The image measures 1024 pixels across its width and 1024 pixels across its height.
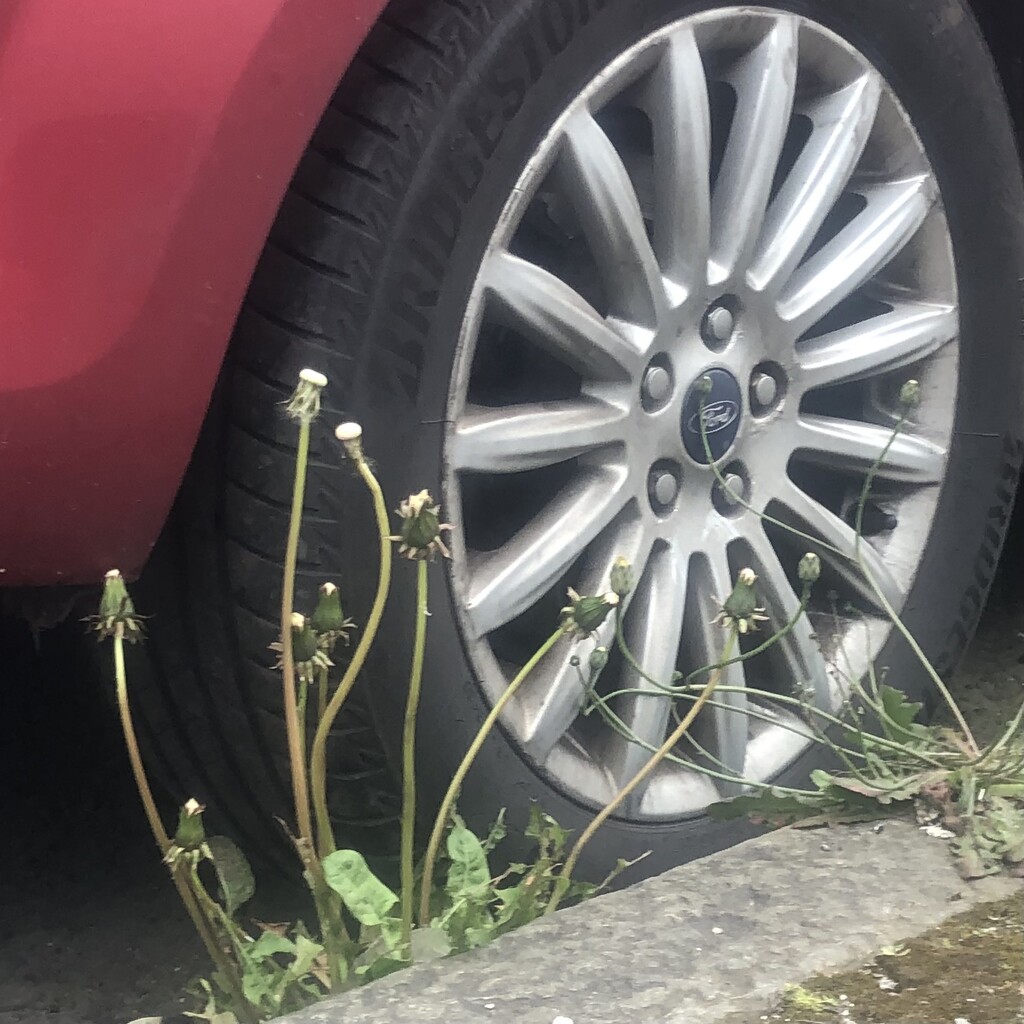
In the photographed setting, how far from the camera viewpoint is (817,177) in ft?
5.18

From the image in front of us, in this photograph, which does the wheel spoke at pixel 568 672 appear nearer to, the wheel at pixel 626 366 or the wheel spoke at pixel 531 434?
the wheel at pixel 626 366

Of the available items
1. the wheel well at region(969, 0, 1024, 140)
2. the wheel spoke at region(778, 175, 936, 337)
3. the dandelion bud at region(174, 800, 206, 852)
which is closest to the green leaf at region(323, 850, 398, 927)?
the dandelion bud at region(174, 800, 206, 852)

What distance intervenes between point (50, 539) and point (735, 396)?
83 centimetres

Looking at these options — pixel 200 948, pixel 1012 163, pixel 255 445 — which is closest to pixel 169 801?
A: pixel 200 948

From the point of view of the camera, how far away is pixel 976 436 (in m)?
1.85

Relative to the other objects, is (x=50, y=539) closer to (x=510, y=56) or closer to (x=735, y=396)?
(x=510, y=56)

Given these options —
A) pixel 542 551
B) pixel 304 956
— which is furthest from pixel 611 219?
pixel 304 956

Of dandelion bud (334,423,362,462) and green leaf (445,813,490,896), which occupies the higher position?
dandelion bud (334,423,362,462)

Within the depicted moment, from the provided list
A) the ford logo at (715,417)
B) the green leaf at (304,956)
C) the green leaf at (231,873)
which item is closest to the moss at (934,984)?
the green leaf at (304,956)

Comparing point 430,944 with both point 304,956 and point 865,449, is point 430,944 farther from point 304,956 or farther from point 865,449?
point 865,449

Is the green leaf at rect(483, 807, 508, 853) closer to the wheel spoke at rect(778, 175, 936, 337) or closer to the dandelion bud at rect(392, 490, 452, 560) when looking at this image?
the dandelion bud at rect(392, 490, 452, 560)

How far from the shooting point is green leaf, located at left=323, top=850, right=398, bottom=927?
1.02 m

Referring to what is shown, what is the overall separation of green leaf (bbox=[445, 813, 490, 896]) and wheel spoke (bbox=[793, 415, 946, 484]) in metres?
0.75

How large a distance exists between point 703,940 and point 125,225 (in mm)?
722
